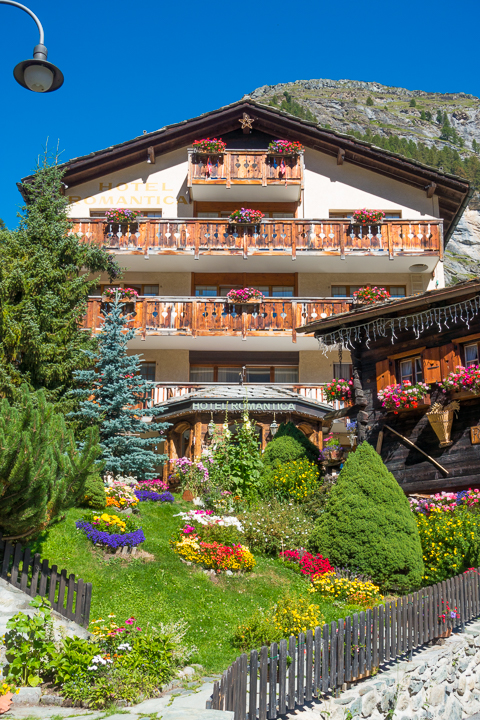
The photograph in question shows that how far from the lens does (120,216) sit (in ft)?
80.6

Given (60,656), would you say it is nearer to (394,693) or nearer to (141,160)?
(394,693)

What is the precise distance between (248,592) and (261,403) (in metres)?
9.34

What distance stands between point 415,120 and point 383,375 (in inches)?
6166

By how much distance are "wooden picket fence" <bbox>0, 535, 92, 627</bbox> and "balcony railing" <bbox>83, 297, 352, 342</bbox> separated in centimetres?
1399

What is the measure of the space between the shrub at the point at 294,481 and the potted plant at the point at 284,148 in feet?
46.6

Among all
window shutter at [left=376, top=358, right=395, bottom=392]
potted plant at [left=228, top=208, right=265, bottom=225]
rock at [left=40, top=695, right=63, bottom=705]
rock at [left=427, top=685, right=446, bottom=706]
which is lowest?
rock at [left=427, top=685, right=446, bottom=706]

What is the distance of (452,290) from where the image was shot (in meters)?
14.1

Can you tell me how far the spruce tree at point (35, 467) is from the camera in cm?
934

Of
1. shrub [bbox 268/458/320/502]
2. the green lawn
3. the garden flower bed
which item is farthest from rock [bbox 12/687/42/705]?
shrub [bbox 268/458/320/502]

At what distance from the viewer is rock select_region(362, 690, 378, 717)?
8.55 meters

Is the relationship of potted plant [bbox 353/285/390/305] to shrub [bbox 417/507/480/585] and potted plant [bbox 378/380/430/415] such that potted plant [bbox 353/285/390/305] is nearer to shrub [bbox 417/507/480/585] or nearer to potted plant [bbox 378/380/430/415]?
potted plant [bbox 378/380/430/415]

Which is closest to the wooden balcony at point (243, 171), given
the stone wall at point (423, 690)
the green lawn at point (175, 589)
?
the green lawn at point (175, 589)

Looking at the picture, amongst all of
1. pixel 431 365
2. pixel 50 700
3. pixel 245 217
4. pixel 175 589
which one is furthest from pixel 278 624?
pixel 245 217

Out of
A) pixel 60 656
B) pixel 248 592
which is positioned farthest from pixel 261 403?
pixel 60 656
